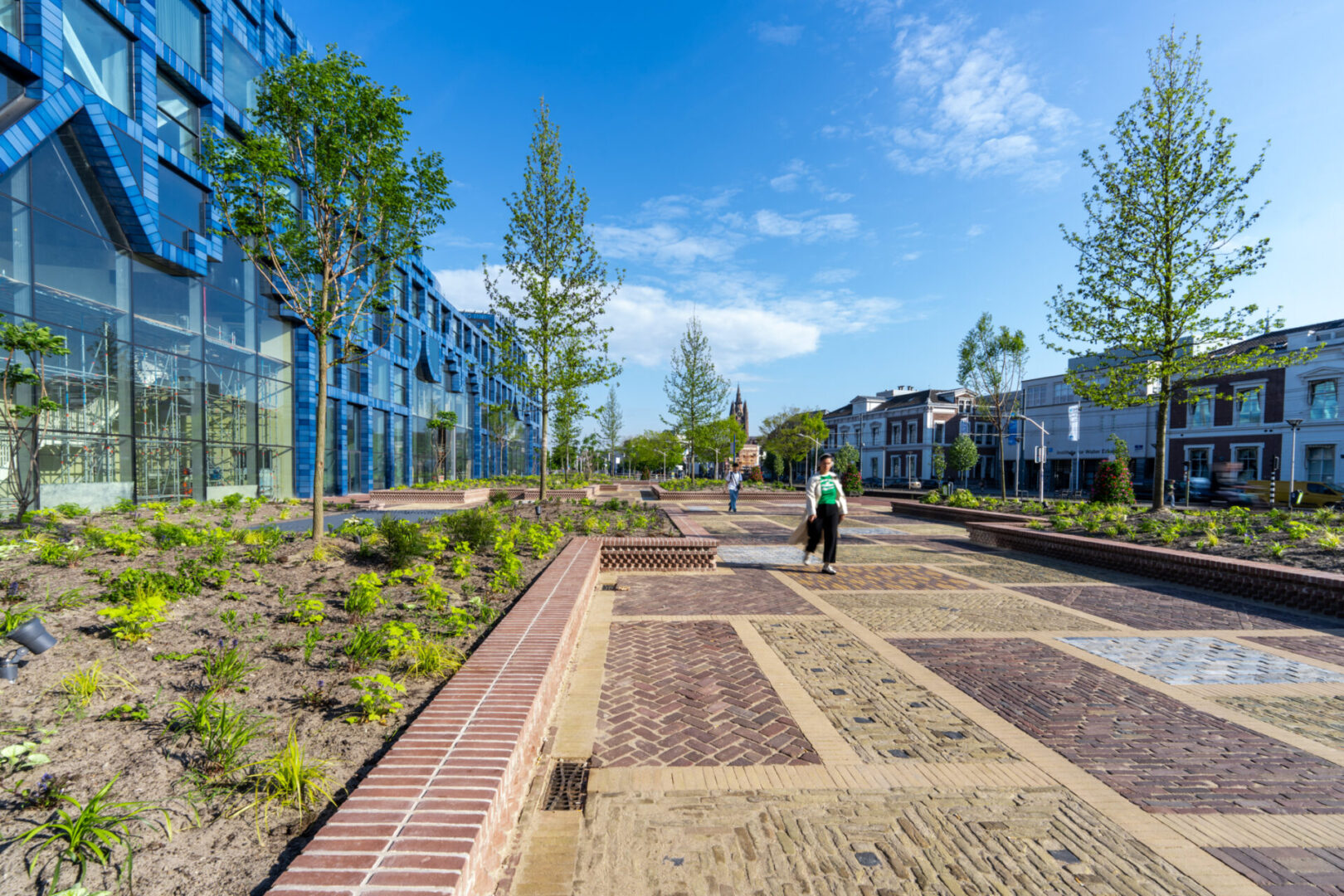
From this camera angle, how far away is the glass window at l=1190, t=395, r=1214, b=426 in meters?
36.5

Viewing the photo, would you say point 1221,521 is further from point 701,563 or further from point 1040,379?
point 1040,379

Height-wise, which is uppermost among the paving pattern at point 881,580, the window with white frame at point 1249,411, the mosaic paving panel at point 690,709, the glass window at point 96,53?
the glass window at point 96,53

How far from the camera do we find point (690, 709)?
13.1 ft

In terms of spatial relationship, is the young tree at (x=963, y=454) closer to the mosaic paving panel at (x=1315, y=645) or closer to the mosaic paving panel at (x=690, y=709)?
the mosaic paving panel at (x=1315, y=645)

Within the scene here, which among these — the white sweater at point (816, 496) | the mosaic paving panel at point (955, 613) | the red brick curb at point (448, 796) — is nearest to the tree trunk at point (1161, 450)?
the mosaic paving panel at point (955, 613)

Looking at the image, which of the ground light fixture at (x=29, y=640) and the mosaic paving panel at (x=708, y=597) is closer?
the ground light fixture at (x=29, y=640)

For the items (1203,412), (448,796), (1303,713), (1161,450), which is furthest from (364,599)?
(1203,412)

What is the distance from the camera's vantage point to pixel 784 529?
15.5 meters

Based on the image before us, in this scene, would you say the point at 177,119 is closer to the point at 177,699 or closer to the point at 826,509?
the point at 177,699

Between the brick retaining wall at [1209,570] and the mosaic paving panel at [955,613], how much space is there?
3.03m

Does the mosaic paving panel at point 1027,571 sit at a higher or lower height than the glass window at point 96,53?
lower

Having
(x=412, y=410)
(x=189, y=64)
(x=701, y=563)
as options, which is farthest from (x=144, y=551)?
(x=412, y=410)

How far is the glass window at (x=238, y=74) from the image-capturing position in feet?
61.0

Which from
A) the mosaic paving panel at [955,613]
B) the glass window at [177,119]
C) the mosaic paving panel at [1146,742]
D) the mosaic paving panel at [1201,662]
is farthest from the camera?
the glass window at [177,119]
